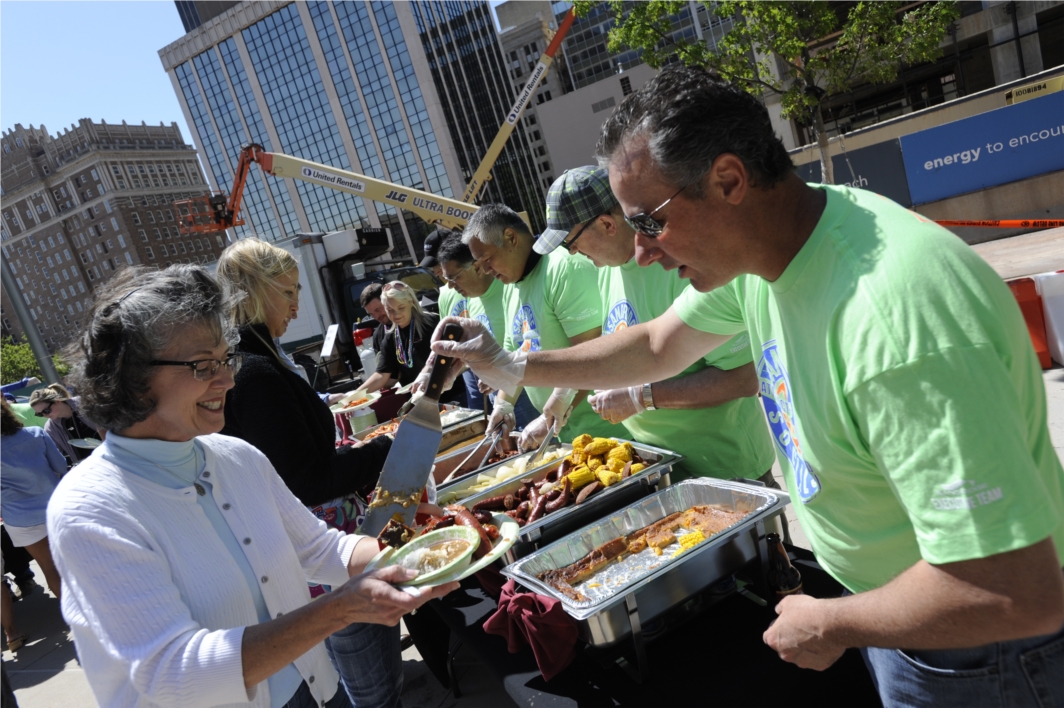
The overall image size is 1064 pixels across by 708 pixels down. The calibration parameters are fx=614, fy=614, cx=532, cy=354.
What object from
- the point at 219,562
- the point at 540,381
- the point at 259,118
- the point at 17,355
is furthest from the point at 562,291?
the point at 259,118

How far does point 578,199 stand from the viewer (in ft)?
8.44

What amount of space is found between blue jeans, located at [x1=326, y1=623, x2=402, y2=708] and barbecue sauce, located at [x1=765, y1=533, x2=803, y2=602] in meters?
1.52

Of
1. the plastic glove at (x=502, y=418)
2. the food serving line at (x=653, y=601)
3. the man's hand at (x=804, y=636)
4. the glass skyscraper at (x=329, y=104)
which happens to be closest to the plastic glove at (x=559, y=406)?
the plastic glove at (x=502, y=418)

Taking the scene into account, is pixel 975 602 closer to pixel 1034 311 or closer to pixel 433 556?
pixel 433 556

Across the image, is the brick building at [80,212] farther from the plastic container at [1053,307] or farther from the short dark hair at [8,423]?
the plastic container at [1053,307]

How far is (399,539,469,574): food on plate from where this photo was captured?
169 centimetres

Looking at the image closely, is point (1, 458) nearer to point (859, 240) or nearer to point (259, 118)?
point (859, 240)

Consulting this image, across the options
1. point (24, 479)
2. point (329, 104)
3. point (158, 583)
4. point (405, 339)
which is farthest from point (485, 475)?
point (329, 104)

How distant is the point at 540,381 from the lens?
7.43ft

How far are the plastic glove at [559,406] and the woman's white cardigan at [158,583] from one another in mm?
1673

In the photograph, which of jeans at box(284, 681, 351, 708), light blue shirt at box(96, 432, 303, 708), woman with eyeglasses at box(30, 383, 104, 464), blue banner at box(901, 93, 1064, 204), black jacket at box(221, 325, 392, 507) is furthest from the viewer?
blue banner at box(901, 93, 1064, 204)

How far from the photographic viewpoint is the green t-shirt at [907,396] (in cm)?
87

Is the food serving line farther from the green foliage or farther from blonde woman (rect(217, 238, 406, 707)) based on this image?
the green foliage

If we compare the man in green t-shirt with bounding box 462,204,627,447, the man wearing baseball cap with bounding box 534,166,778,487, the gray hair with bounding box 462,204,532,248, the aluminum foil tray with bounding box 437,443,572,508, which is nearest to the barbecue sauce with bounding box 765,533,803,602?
the man wearing baseball cap with bounding box 534,166,778,487
